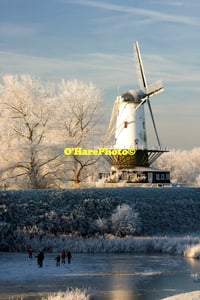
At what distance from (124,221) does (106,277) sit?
12685mm

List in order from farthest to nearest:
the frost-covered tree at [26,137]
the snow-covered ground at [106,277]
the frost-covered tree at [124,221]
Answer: the frost-covered tree at [26,137] → the frost-covered tree at [124,221] → the snow-covered ground at [106,277]

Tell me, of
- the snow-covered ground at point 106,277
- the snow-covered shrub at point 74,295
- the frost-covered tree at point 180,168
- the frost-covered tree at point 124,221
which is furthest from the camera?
the frost-covered tree at point 180,168

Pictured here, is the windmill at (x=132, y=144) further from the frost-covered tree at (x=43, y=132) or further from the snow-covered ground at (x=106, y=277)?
the snow-covered ground at (x=106, y=277)

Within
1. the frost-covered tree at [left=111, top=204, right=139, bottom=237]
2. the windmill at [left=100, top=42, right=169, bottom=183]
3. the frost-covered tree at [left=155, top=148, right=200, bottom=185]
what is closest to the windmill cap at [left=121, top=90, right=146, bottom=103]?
the windmill at [left=100, top=42, right=169, bottom=183]

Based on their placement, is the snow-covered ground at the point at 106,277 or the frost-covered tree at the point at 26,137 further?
the frost-covered tree at the point at 26,137

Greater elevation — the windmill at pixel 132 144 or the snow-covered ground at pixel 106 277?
the windmill at pixel 132 144

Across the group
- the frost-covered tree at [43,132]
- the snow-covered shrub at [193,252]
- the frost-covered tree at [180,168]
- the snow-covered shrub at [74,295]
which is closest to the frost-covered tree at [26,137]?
the frost-covered tree at [43,132]

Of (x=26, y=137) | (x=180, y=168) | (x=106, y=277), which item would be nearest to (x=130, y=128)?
(x=26, y=137)

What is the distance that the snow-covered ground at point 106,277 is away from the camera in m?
21.7

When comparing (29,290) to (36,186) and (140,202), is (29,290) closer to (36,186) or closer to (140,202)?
(140,202)

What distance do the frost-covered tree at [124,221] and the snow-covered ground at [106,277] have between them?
594 cm

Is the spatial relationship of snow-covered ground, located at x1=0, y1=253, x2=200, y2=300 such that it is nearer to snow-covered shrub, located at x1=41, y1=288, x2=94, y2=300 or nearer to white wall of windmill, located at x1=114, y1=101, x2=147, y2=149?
snow-covered shrub, located at x1=41, y1=288, x2=94, y2=300

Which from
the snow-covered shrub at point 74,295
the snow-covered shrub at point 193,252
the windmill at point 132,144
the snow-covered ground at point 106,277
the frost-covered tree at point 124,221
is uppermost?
the windmill at point 132,144

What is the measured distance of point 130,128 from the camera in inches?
2120
